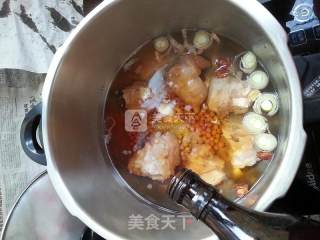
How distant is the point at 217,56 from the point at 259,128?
0.15m

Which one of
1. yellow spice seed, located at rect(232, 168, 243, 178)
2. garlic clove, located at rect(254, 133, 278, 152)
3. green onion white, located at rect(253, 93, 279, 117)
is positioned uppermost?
green onion white, located at rect(253, 93, 279, 117)

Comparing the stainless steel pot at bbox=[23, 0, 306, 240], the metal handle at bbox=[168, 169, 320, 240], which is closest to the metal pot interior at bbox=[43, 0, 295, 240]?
the stainless steel pot at bbox=[23, 0, 306, 240]

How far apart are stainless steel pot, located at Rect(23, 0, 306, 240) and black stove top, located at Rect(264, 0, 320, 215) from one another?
49mm

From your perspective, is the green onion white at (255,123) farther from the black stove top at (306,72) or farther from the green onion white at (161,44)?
the green onion white at (161,44)

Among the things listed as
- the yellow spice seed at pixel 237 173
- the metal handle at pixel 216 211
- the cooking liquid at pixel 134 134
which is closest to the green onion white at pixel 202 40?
the cooking liquid at pixel 134 134

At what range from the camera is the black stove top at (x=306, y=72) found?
77 cm

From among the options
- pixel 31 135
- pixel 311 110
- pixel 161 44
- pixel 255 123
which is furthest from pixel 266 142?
pixel 31 135

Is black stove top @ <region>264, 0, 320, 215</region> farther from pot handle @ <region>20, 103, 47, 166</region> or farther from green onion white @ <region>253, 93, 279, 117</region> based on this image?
pot handle @ <region>20, 103, 47, 166</region>

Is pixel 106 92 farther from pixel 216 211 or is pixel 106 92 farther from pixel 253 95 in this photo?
pixel 216 211

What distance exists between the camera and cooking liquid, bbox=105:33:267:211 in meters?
0.84

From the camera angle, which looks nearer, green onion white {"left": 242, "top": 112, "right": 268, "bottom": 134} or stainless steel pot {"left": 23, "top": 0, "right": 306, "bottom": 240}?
stainless steel pot {"left": 23, "top": 0, "right": 306, "bottom": 240}

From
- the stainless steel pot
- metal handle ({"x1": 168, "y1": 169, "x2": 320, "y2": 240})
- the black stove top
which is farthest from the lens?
the black stove top

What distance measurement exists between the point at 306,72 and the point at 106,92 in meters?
0.35

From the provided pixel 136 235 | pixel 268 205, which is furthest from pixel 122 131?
pixel 268 205
